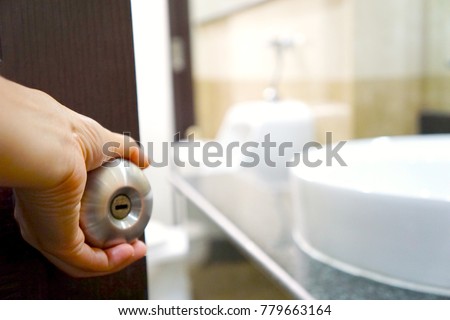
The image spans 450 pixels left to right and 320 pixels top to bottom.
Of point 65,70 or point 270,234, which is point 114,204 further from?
point 270,234

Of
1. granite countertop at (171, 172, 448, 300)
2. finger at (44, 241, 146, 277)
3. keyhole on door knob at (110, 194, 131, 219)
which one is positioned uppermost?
keyhole on door knob at (110, 194, 131, 219)

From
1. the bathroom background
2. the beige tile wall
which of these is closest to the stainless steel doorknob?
the bathroom background

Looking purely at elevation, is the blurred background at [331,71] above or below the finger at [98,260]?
above

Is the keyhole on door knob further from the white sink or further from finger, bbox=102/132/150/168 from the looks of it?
the white sink

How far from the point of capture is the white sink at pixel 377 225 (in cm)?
39

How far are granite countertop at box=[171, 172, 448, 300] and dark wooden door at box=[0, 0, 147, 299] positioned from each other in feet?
0.73

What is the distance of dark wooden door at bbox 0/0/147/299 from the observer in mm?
257

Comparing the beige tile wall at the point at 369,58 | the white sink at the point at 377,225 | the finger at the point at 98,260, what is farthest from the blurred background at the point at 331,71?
the finger at the point at 98,260

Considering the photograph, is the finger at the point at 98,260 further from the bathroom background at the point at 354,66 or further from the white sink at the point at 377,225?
the bathroom background at the point at 354,66

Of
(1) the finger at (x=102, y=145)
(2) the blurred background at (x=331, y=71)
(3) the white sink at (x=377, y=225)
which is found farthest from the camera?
(2) the blurred background at (x=331, y=71)

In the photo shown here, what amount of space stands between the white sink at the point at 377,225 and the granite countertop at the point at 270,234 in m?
0.01

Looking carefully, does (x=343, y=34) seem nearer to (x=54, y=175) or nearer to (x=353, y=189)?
(x=353, y=189)
